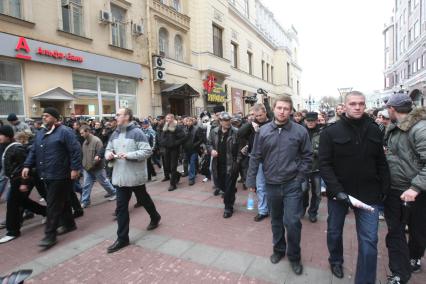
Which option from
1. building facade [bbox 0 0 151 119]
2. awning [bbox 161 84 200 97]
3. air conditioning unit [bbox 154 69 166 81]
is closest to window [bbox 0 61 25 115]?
building facade [bbox 0 0 151 119]

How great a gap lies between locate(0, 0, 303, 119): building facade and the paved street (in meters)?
6.46

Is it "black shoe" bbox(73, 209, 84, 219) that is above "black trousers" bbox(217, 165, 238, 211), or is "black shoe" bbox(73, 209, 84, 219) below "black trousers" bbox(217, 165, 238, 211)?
below

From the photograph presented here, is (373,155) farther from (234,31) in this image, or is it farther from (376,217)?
(234,31)

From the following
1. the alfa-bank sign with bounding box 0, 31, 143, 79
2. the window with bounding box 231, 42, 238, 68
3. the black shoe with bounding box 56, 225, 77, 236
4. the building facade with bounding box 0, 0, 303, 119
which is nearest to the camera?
the black shoe with bounding box 56, 225, 77, 236

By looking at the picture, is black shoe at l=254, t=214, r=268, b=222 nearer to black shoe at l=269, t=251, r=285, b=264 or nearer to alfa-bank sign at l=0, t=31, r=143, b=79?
black shoe at l=269, t=251, r=285, b=264

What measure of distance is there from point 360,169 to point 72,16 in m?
12.2

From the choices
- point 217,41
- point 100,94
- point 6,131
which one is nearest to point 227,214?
point 6,131

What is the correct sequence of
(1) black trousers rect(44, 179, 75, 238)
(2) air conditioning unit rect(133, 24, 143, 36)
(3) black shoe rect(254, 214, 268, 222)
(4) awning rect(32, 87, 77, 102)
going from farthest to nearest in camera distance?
1. (2) air conditioning unit rect(133, 24, 143, 36)
2. (4) awning rect(32, 87, 77, 102)
3. (3) black shoe rect(254, 214, 268, 222)
4. (1) black trousers rect(44, 179, 75, 238)

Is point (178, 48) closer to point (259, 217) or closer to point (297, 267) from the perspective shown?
point (259, 217)

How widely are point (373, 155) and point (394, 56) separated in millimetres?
59461

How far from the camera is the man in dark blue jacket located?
165 inches

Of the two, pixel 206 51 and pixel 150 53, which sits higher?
pixel 206 51

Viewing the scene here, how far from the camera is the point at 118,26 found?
1358 centimetres

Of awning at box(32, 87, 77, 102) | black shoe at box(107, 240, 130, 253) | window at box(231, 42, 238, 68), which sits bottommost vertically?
black shoe at box(107, 240, 130, 253)
